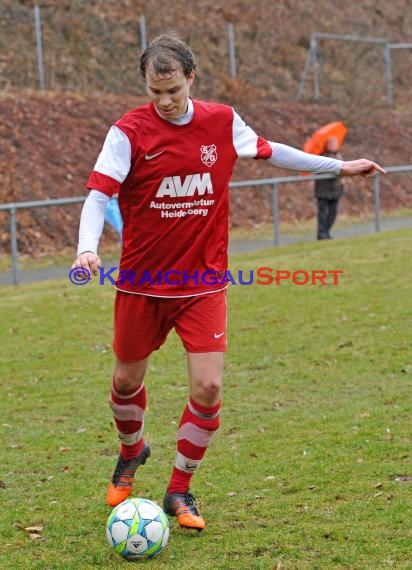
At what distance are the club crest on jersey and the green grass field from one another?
1790mm

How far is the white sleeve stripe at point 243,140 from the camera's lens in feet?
18.7

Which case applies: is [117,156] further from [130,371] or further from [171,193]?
[130,371]

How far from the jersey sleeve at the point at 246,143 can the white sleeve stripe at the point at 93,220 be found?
788 mm

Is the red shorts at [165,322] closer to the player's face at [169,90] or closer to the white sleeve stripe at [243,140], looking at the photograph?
the white sleeve stripe at [243,140]

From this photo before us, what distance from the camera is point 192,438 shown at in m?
5.65

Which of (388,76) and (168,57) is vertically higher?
(168,57)

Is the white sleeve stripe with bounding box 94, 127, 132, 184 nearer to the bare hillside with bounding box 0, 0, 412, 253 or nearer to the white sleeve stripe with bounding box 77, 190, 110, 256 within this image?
the white sleeve stripe with bounding box 77, 190, 110, 256

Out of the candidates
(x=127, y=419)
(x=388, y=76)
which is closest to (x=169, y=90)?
(x=127, y=419)

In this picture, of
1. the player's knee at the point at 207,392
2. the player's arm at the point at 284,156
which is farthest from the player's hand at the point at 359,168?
the player's knee at the point at 207,392

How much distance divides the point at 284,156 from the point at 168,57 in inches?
37.4

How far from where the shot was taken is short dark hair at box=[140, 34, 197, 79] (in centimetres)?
525

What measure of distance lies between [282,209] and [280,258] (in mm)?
7006

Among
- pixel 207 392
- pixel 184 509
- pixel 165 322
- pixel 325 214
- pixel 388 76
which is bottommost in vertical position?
pixel 388 76

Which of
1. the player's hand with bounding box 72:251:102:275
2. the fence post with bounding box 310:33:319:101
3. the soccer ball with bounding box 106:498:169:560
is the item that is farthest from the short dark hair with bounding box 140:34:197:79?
the fence post with bounding box 310:33:319:101
